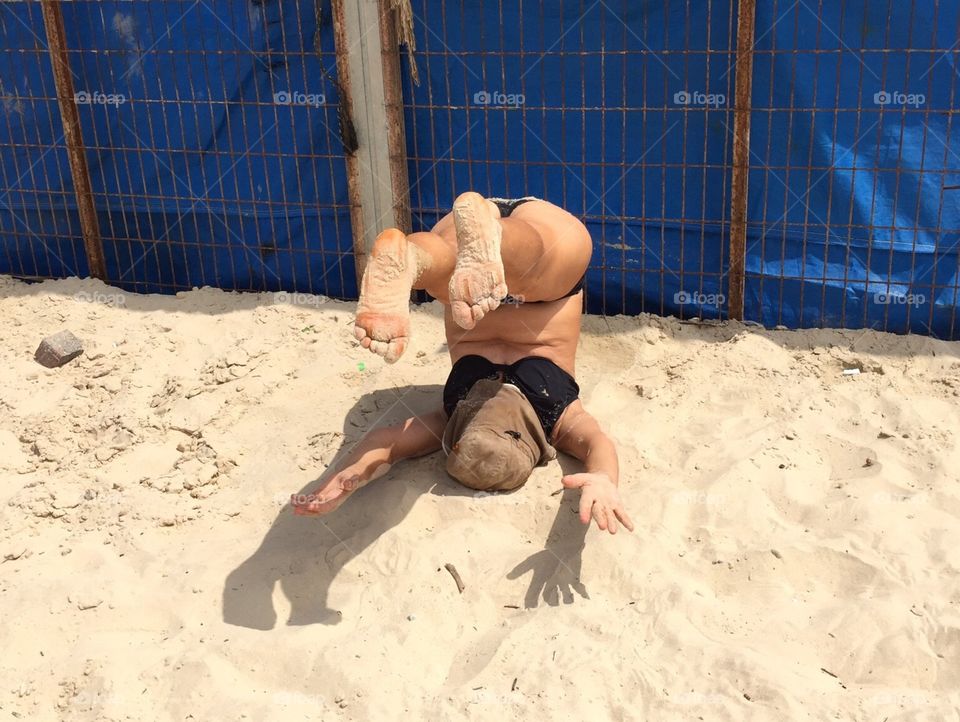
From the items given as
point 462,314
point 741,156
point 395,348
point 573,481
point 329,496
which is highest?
point 741,156

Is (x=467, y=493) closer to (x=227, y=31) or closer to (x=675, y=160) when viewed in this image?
(x=675, y=160)

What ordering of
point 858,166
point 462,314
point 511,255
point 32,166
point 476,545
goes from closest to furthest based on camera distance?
1. point 462,314
2. point 511,255
3. point 476,545
4. point 858,166
5. point 32,166

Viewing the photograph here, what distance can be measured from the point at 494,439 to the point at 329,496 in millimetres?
688

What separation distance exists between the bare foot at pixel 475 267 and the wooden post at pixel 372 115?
266 cm

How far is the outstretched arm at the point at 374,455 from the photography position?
12.9 feet

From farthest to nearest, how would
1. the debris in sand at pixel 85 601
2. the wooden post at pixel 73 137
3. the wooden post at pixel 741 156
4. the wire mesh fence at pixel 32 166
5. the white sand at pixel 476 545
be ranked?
the wire mesh fence at pixel 32 166 < the wooden post at pixel 73 137 < the wooden post at pixel 741 156 < the debris in sand at pixel 85 601 < the white sand at pixel 476 545

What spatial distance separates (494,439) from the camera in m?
4.03

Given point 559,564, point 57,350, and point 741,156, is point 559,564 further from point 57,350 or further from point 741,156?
point 57,350

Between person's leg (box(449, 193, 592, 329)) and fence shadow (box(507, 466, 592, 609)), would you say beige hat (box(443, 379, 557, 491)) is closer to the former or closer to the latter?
fence shadow (box(507, 466, 592, 609))

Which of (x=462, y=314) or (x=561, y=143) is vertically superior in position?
(x=561, y=143)

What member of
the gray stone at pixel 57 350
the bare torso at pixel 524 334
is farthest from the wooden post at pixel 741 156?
the gray stone at pixel 57 350

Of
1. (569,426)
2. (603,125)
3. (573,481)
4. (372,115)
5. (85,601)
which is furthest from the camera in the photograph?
(372,115)

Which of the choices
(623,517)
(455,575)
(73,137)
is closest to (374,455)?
(455,575)

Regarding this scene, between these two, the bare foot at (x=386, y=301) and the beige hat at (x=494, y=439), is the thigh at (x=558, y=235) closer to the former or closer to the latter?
the beige hat at (x=494, y=439)
